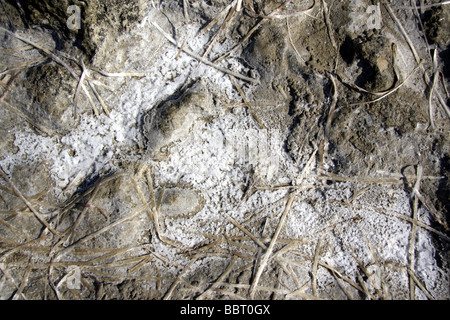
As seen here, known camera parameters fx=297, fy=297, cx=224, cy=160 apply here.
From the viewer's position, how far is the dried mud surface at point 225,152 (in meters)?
2.29

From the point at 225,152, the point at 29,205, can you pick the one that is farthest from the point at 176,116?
the point at 29,205

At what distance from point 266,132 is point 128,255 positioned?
146cm

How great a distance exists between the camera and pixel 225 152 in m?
2.38

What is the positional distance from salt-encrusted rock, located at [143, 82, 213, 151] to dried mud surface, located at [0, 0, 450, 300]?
0.01 m

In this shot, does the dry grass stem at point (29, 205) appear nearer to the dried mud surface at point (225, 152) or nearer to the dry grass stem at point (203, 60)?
the dried mud surface at point (225, 152)

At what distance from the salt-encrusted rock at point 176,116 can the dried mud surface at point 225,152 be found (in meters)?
0.01

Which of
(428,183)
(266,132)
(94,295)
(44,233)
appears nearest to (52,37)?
(44,233)

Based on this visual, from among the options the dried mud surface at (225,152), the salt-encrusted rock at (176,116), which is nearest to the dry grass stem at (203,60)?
the dried mud surface at (225,152)

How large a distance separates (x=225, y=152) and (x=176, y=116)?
476 mm

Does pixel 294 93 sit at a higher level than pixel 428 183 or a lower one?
higher

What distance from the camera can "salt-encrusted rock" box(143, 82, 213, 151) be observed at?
230cm

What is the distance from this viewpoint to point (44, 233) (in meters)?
2.35

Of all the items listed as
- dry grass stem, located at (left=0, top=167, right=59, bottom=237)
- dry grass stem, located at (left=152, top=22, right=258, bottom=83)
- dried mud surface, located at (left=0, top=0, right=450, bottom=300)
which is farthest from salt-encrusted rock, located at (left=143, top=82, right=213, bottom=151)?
dry grass stem, located at (left=0, top=167, right=59, bottom=237)

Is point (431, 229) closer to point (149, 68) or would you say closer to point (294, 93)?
point (294, 93)
